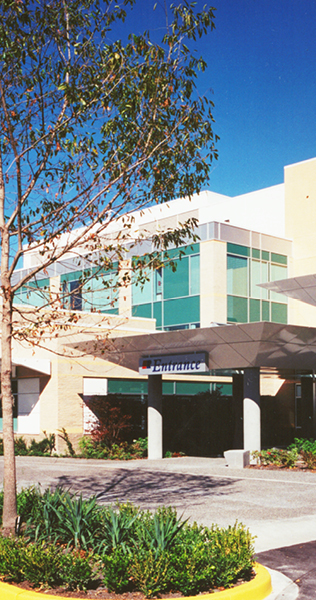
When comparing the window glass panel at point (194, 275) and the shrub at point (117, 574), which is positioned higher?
the window glass panel at point (194, 275)

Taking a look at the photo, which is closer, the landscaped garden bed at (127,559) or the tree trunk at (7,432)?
the landscaped garden bed at (127,559)

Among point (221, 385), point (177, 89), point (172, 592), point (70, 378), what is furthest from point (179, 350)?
point (172, 592)

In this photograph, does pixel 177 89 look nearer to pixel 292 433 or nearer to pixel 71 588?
pixel 71 588

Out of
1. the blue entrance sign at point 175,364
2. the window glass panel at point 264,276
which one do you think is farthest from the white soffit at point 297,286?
the window glass panel at point 264,276

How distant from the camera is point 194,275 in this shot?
32188 mm

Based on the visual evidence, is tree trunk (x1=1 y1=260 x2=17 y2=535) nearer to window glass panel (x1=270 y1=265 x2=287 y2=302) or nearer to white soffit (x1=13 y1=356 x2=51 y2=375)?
white soffit (x1=13 y1=356 x2=51 y2=375)

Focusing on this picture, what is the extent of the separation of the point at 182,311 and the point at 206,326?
6.10 feet

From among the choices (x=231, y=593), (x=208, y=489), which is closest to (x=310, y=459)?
(x=208, y=489)

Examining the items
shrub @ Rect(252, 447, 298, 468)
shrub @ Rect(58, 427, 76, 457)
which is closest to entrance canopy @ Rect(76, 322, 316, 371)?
shrub @ Rect(252, 447, 298, 468)

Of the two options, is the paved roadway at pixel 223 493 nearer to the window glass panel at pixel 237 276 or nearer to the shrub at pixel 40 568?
the shrub at pixel 40 568

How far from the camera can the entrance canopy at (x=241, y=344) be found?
19.2 meters

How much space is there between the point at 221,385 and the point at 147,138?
2285 centimetres

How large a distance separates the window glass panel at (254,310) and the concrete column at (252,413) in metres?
11.3

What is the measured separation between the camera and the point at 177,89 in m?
11.2
